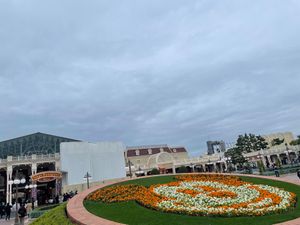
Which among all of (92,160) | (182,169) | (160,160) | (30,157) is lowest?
(182,169)

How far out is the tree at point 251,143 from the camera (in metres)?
66.7

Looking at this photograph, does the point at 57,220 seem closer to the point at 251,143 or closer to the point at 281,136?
the point at 251,143

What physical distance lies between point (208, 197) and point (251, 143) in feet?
Result: 210

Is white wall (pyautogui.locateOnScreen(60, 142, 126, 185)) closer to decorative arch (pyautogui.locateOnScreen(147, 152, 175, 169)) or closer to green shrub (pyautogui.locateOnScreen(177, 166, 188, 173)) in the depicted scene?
decorative arch (pyautogui.locateOnScreen(147, 152, 175, 169))

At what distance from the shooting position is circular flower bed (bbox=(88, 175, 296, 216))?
26.6ft

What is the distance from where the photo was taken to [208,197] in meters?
10.0

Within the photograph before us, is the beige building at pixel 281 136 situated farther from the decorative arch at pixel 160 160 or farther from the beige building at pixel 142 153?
the decorative arch at pixel 160 160

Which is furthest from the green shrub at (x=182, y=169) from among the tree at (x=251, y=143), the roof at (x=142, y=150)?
the tree at (x=251, y=143)

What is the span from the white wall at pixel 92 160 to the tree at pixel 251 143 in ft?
124

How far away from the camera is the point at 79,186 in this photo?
113 ft

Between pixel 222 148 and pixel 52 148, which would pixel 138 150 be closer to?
pixel 52 148

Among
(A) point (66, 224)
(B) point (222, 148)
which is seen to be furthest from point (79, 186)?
(B) point (222, 148)

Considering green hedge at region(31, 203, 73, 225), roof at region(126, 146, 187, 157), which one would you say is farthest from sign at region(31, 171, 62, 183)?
roof at region(126, 146, 187, 157)

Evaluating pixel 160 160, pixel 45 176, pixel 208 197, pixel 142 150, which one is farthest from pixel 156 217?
pixel 142 150
